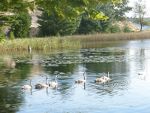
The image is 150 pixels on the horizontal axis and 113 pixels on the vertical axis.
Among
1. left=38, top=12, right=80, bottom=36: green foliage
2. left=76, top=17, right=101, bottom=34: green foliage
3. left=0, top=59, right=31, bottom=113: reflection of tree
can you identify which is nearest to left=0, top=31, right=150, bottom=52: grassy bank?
left=38, top=12, right=80, bottom=36: green foliage

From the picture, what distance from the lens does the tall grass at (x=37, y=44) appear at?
47281mm

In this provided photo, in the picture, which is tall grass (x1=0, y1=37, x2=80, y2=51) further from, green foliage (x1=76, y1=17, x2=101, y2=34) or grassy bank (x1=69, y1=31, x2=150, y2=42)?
green foliage (x1=76, y1=17, x2=101, y2=34)

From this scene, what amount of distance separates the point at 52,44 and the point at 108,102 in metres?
36.2

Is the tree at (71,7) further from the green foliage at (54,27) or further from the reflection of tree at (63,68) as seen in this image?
the green foliage at (54,27)

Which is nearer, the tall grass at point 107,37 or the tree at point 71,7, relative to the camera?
the tree at point 71,7

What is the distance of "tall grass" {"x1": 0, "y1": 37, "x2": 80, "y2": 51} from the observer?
47281 millimetres

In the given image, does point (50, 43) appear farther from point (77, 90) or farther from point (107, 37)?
point (77, 90)

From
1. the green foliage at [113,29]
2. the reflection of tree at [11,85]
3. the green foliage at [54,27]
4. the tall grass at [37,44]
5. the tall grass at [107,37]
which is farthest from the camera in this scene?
the green foliage at [113,29]

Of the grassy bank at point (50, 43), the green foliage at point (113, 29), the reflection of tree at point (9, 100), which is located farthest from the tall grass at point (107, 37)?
the reflection of tree at point (9, 100)

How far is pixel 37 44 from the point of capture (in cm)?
5141

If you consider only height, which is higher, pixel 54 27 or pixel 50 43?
pixel 54 27

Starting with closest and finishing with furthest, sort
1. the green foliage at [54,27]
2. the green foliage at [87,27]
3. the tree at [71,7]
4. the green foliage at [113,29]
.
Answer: the tree at [71,7]
the green foliage at [54,27]
the green foliage at [87,27]
the green foliage at [113,29]

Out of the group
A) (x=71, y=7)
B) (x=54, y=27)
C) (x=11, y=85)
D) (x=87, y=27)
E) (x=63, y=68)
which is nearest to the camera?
(x=71, y=7)

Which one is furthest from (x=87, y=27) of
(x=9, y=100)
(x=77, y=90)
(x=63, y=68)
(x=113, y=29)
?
(x=9, y=100)
